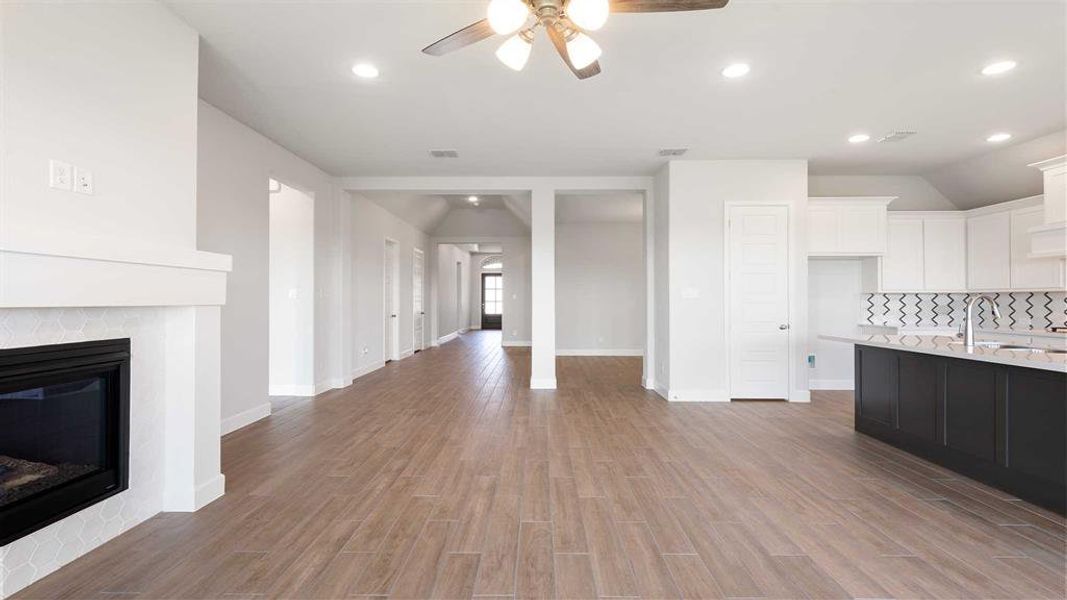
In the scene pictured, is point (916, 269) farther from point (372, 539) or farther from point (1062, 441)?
point (372, 539)

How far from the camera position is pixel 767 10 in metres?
2.40

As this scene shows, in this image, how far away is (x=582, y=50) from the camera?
207 centimetres

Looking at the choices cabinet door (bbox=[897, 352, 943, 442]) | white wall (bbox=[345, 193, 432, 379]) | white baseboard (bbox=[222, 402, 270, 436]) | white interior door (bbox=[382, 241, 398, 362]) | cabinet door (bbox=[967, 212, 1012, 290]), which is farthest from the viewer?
white interior door (bbox=[382, 241, 398, 362])

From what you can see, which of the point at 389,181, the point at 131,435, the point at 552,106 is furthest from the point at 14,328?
the point at 389,181

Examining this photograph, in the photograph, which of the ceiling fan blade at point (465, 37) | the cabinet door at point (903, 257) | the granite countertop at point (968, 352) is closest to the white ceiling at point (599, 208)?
the cabinet door at point (903, 257)

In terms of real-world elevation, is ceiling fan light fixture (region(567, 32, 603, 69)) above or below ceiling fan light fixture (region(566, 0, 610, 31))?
above

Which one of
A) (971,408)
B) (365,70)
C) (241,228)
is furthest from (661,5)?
(241,228)

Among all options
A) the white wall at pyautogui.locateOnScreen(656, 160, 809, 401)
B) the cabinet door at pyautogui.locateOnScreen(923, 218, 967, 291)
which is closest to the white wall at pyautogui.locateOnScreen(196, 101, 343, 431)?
the white wall at pyautogui.locateOnScreen(656, 160, 809, 401)

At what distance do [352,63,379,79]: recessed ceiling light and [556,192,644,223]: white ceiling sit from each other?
14.5 feet

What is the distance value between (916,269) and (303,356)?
754 centimetres

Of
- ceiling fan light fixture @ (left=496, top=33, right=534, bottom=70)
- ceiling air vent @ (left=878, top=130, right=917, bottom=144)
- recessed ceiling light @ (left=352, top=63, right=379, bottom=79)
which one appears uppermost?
ceiling air vent @ (left=878, top=130, right=917, bottom=144)

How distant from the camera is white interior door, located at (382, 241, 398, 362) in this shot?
25.3 feet

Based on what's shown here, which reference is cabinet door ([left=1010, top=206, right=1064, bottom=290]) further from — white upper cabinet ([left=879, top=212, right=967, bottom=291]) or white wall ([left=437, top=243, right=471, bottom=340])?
white wall ([left=437, top=243, right=471, bottom=340])

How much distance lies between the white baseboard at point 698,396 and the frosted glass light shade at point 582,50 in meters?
3.92
